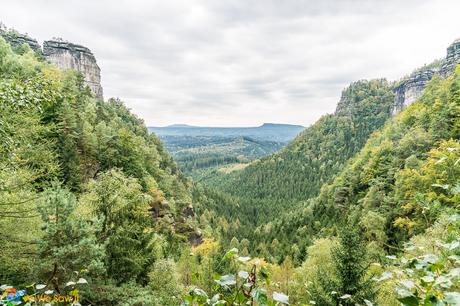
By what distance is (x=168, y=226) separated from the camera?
44.7 metres

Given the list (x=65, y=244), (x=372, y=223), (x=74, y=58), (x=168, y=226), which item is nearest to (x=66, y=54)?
(x=74, y=58)

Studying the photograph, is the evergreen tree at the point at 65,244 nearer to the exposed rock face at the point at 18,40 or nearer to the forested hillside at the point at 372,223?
A: the forested hillside at the point at 372,223

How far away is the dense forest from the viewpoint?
3.37 meters

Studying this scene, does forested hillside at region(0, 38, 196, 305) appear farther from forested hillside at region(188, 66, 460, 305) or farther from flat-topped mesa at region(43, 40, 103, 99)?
flat-topped mesa at region(43, 40, 103, 99)

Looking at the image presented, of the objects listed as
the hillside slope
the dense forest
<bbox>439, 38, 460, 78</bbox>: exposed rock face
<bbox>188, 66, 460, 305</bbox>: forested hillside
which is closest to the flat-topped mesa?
the dense forest

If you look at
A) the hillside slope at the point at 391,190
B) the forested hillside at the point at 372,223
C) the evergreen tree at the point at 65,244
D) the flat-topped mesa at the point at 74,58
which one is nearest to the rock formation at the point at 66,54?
the flat-topped mesa at the point at 74,58

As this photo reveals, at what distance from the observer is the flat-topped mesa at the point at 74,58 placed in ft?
439

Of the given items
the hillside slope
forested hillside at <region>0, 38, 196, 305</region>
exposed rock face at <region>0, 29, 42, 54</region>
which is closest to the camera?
forested hillside at <region>0, 38, 196, 305</region>

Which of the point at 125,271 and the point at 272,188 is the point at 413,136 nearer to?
the point at 125,271

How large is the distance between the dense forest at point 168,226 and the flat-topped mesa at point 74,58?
163ft

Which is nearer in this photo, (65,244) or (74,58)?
(65,244)

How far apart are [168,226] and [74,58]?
12427cm

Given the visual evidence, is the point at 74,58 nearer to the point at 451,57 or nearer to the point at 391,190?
the point at 391,190

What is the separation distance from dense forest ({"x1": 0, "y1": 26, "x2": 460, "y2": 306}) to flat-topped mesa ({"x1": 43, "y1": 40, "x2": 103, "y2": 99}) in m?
49.6
